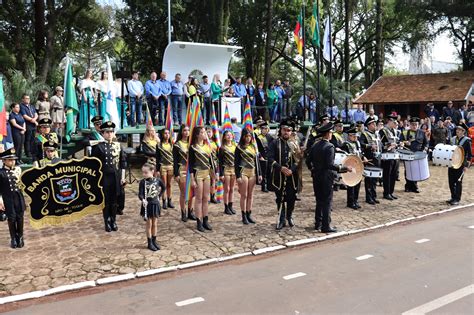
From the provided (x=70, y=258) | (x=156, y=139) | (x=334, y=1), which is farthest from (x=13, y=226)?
(x=334, y=1)

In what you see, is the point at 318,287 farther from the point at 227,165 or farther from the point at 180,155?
the point at 227,165

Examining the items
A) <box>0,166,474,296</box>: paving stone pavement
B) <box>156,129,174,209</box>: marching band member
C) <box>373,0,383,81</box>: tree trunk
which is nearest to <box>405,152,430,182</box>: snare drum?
<box>0,166,474,296</box>: paving stone pavement

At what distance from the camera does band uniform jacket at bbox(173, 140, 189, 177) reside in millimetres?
8828

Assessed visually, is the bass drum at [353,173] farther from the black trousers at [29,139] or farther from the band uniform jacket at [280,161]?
the black trousers at [29,139]

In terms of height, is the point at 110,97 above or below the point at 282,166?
above

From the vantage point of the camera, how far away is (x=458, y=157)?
1066cm

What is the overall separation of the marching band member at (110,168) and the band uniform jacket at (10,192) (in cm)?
144

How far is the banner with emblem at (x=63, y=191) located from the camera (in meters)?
7.70

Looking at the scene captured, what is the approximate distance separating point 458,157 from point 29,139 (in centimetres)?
1097

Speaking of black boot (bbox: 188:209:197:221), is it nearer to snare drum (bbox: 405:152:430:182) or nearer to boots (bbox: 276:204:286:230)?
boots (bbox: 276:204:286:230)

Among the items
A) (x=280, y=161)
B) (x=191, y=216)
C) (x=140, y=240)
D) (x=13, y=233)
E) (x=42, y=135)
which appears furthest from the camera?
(x=42, y=135)

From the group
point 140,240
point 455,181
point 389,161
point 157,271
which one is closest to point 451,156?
point 455,181

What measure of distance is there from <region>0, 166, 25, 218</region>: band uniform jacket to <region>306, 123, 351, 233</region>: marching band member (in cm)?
506

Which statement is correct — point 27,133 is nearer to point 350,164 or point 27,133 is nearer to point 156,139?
point 156,139
